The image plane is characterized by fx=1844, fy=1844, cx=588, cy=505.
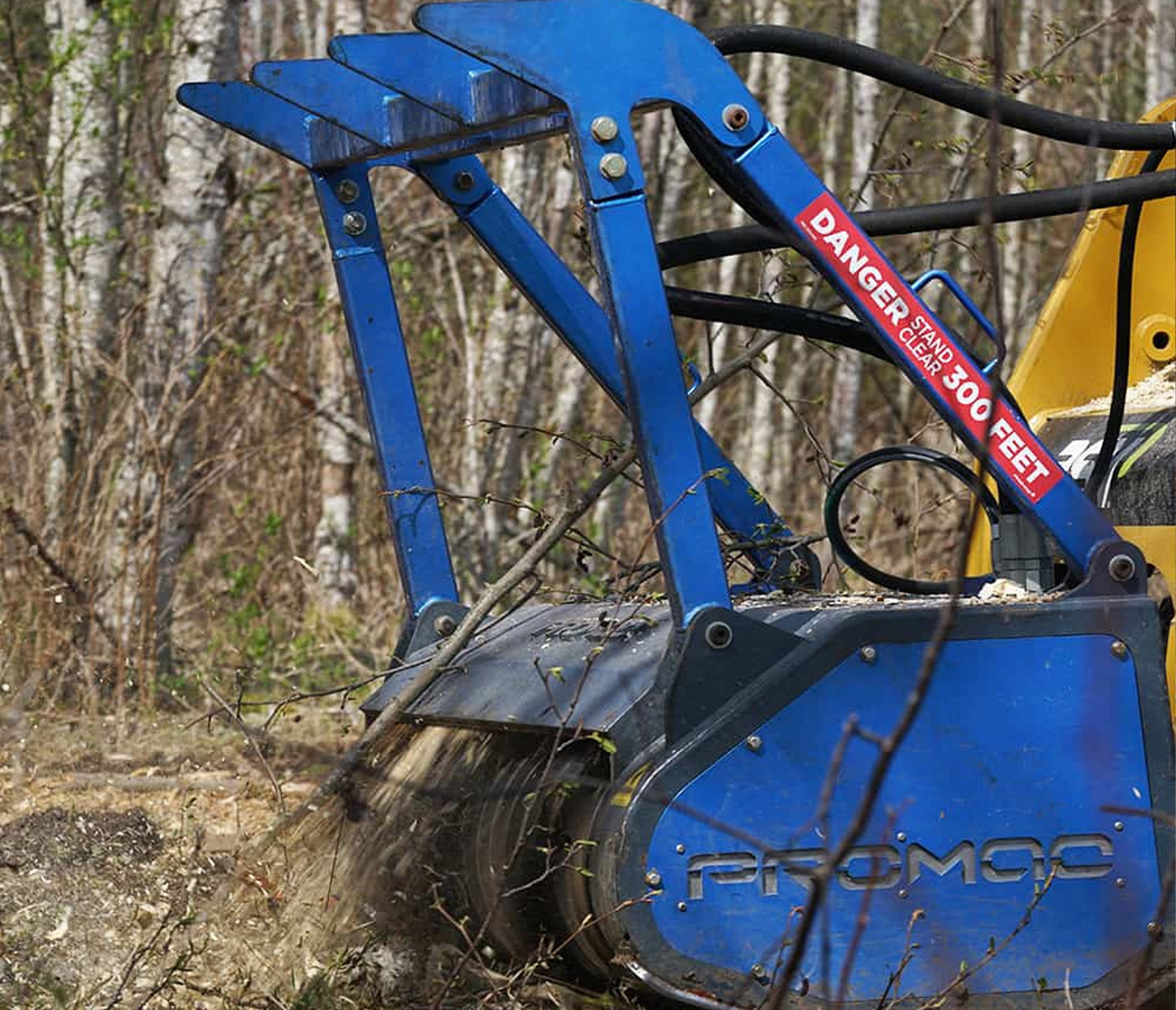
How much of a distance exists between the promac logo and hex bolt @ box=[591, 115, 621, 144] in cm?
116

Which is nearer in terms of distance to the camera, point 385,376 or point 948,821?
point 948,821

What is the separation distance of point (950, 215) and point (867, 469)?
1.73ft

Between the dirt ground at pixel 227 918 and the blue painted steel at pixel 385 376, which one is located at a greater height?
the blue painted steel at pixel 385 376

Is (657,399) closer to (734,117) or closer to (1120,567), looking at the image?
(734,117)

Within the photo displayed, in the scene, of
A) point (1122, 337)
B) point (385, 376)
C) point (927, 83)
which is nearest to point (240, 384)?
point (385, 376)

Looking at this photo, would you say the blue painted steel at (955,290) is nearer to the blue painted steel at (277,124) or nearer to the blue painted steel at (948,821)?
the blue painted steel at (948,821)

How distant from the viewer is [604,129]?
2.98m

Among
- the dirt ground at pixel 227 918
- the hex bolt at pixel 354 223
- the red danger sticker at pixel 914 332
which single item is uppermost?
the hex bolt at pixel 354 223

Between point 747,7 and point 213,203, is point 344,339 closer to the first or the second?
point 213,203

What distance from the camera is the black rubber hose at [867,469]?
359 centimetres

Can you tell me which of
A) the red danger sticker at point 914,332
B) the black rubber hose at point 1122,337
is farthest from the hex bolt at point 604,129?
the black rubber hose at point 1122,337

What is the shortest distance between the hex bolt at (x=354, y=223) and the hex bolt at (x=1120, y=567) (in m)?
1.68

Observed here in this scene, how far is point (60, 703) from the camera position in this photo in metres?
6.26

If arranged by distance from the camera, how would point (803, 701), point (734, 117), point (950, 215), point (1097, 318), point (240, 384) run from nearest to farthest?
point (803, 701)
point (734, 117)
point (950, 215)
point (1097, 318)
point (240, 384)
